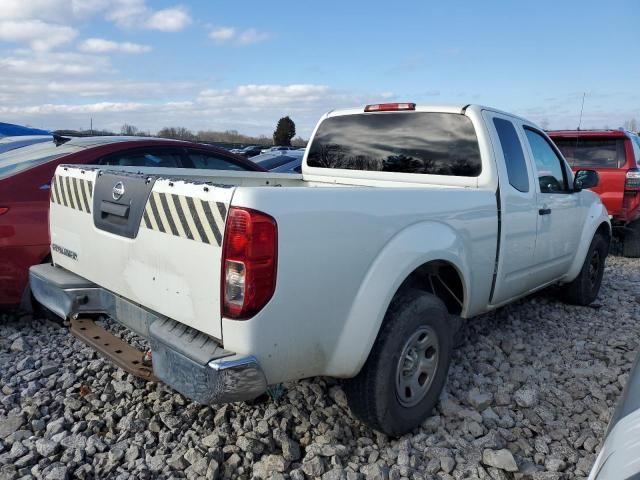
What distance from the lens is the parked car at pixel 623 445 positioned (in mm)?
1383

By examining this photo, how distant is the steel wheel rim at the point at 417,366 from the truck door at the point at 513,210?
0.88 meters

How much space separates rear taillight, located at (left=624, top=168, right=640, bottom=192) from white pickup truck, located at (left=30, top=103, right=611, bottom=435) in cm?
367

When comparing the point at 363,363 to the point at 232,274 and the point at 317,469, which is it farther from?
the point at 232,274

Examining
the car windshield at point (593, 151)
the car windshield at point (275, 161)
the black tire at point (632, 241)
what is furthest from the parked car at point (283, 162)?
the black tire at point (632, 241)

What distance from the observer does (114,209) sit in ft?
8.43

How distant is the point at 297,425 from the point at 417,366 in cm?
74

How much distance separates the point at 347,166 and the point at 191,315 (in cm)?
226

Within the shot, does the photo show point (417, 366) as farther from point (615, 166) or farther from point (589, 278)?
point (615, 166)

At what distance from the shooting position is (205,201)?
2104mm

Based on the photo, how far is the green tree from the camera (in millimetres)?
50250

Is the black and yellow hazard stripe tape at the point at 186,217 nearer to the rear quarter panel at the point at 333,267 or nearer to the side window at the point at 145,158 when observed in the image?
the rear quarter panel at the point at 333,267

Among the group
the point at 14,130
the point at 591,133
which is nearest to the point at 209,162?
the point at 591,133

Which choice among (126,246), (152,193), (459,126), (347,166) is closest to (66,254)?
(126,246)

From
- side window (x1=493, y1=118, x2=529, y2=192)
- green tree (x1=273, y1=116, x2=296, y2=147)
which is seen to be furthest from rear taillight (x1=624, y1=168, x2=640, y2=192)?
green tree (x1=273, y1=116, x2=296, y2=147)
